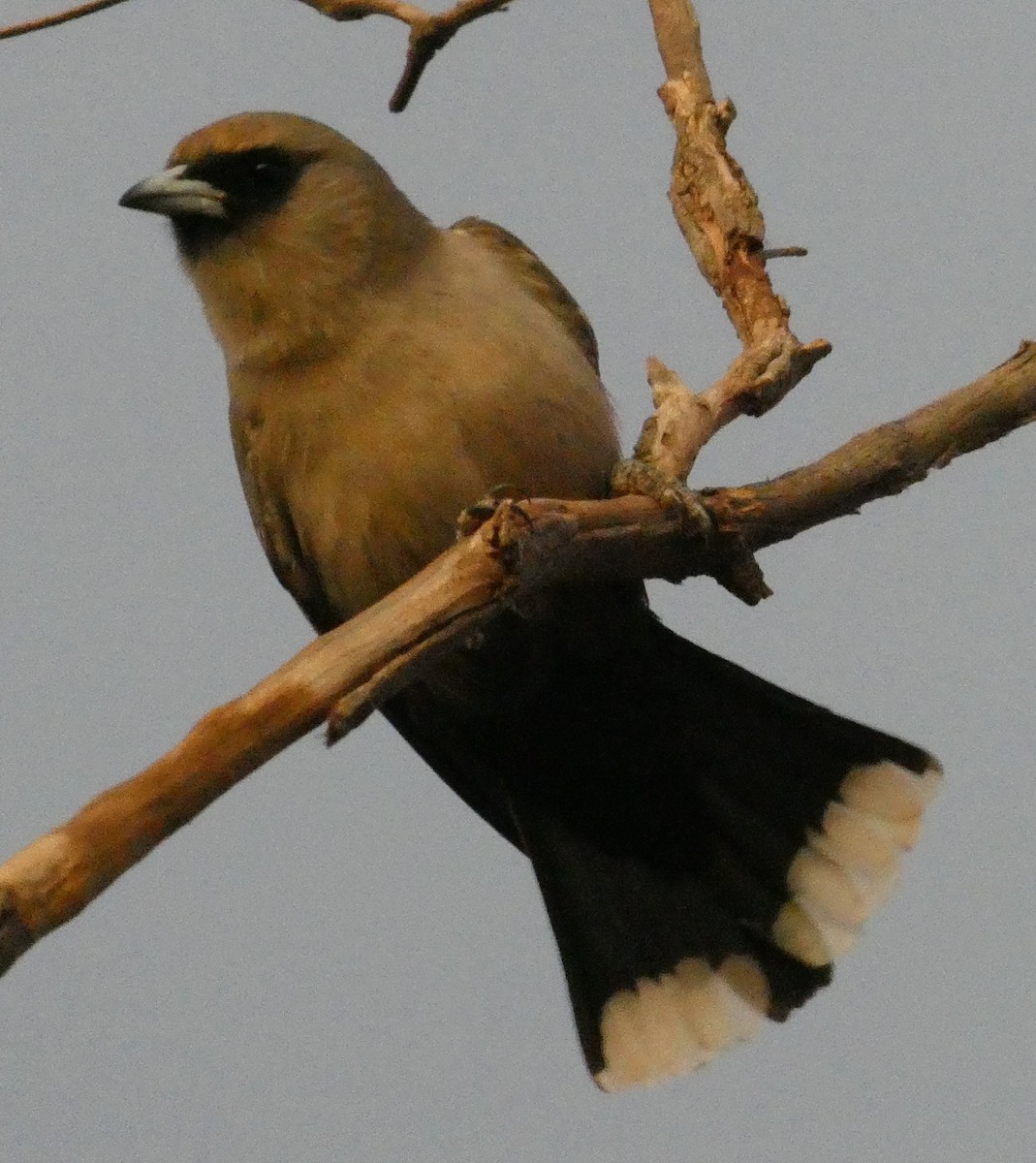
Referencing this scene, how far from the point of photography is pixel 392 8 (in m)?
4.47

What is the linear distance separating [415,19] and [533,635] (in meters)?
1.58

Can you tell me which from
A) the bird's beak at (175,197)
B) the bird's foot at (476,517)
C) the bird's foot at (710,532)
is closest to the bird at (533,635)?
the bird's beak at (175,197)

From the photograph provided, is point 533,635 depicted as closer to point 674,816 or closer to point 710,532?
point 674,816

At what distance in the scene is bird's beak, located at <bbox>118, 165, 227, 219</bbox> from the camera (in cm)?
380

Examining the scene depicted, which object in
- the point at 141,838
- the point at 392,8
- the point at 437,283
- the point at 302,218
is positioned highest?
the point at 392,8

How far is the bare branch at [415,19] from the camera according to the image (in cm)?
439

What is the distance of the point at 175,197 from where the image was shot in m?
3.82

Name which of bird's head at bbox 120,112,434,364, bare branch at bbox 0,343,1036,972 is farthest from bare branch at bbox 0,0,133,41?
bare branch at bbox 0,343,1036,972

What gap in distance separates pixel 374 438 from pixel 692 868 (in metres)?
1.26

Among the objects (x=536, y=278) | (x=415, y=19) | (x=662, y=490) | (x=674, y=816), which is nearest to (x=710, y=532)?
(x=662, y=490)

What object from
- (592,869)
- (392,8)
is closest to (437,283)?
(392,8)

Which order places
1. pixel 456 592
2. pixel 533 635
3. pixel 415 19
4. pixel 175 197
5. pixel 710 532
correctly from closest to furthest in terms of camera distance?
pixel 456 592
pixel 710 532
pixel 175 197
pixel 533 635
pixel 415 19

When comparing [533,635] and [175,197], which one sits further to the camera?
[533,635]

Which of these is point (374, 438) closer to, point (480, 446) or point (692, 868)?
point (480, 446)
